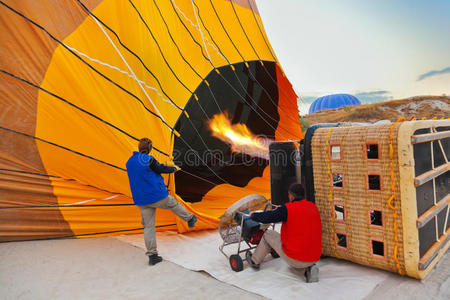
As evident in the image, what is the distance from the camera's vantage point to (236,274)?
2.85m

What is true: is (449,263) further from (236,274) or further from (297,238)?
(236,274)

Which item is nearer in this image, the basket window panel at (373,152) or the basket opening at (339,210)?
the basket window panel at (373,152)

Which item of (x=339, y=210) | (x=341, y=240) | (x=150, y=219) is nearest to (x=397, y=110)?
(x=339, y=210)

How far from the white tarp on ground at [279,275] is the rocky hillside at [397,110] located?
2243cm

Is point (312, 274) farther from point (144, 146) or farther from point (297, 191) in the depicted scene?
point (144, 146)

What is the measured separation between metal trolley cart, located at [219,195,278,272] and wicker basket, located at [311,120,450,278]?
586 millimetres

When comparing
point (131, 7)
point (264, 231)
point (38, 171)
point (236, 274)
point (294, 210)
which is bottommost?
point (236, 274)

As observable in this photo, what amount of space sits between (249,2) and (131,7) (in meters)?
3.38

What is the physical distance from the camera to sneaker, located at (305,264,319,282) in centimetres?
263

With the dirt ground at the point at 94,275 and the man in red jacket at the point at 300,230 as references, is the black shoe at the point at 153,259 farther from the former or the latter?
the man in red jacket at the point at 300,230

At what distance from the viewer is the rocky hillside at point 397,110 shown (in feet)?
82.6

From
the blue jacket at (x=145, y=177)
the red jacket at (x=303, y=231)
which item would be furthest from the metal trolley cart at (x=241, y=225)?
the blue jacket at (x=145, y=177)

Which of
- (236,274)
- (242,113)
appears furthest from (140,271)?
(242,113)

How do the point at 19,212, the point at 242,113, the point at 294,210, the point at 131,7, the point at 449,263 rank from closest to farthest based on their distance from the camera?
the point at 294,210, the point at 449,263, the point at 19,212, the point at 131,7, the point at 242,113
